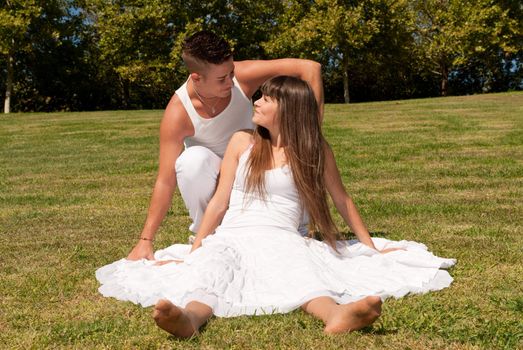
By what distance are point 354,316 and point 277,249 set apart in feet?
3.89

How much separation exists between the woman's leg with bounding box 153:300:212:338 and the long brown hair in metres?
1.37

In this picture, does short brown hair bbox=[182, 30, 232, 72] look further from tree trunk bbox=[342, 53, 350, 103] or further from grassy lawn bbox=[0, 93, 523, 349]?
tree trunk bbox=[342, 53, 350, 103]

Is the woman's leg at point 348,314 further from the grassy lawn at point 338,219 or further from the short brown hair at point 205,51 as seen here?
the short brown hair at point 205,51

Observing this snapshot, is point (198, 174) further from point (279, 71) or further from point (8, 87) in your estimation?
point (8, 87)

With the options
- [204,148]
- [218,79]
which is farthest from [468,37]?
[218,79]

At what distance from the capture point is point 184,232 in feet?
22.5

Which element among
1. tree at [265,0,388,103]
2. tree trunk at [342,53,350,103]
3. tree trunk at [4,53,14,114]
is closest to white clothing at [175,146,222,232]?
tree at [265,0,388,103]

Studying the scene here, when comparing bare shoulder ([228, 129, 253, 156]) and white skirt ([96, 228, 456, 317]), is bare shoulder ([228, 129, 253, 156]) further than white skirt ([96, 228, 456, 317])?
Yes

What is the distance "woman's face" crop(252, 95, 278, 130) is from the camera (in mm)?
4961

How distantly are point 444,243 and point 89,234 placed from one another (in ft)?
10.8

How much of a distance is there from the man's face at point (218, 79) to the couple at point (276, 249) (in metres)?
0.06

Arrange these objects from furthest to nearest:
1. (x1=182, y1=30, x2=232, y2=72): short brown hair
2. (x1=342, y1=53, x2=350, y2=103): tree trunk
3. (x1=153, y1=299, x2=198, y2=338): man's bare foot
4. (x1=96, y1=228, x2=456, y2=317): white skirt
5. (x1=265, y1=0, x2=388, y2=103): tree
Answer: (x1=342, y1=53, x2=350, y2=103): tree trunk, (x1=265, y1=0, x2=388, y2=103): tree, (x1=182, y1=30, x2=232, y2=72): short brown hair, (x1=96, y1=228, x2=456, y2=317): white skirt, (x1=153, y1=299, x2=198, y2=338): man's bare foot

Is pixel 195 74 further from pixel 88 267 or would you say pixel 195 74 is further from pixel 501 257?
pixel 501 257

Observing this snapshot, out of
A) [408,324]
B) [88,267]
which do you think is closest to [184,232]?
[88,267]
